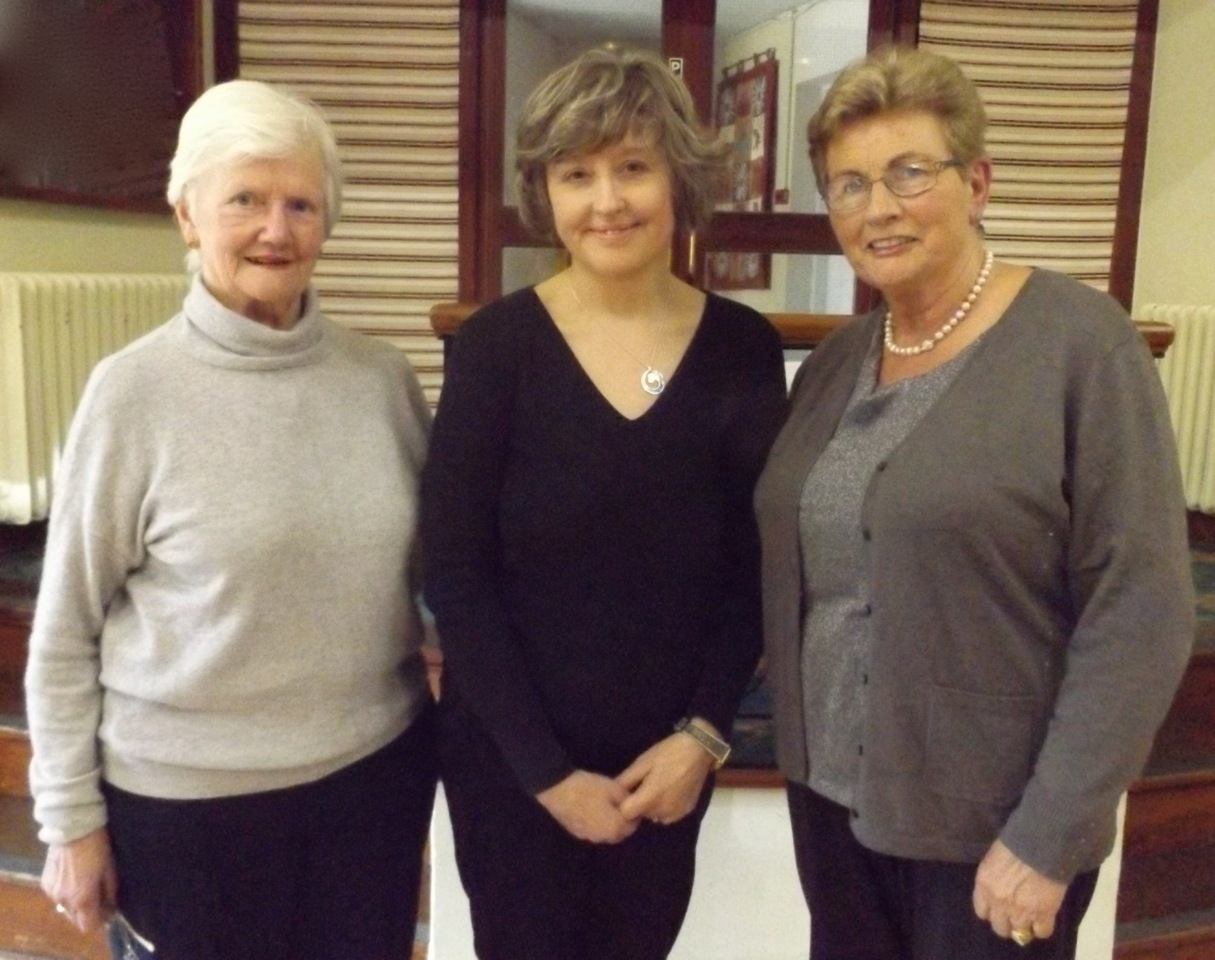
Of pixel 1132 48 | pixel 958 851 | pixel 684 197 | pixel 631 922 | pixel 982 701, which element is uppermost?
pixel 1132 48

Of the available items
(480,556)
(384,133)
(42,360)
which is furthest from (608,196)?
(384,133)

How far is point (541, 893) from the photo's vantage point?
1237 mm

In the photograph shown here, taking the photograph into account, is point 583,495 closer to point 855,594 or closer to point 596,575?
point 596,575

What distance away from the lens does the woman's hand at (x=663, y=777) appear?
1188 millimetres

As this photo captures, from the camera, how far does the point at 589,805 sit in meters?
1.17

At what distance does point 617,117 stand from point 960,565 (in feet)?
1.92

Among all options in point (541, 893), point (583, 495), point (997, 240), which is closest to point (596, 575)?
point (583, 495)

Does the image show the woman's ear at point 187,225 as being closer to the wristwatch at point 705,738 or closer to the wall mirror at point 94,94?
the wristwatch at point 705,738

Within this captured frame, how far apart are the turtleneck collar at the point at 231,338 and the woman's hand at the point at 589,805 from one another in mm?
557

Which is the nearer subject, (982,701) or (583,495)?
(982,701)

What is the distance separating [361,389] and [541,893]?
2.04ft

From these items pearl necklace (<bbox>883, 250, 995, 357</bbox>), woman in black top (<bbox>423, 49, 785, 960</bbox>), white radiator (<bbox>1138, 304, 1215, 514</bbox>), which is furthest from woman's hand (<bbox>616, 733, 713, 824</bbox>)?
white radiator (<bbox>1138, 304, 1215, 514</bbox>)

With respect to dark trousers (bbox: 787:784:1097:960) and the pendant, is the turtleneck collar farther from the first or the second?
dark trousers (bbox: 787:784:1097:960)

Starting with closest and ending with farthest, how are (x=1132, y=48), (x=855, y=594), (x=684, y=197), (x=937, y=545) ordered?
(x=937, y=545)
(x=855, y=594)
(x=684, y=197)
(x=1132, y=48)
